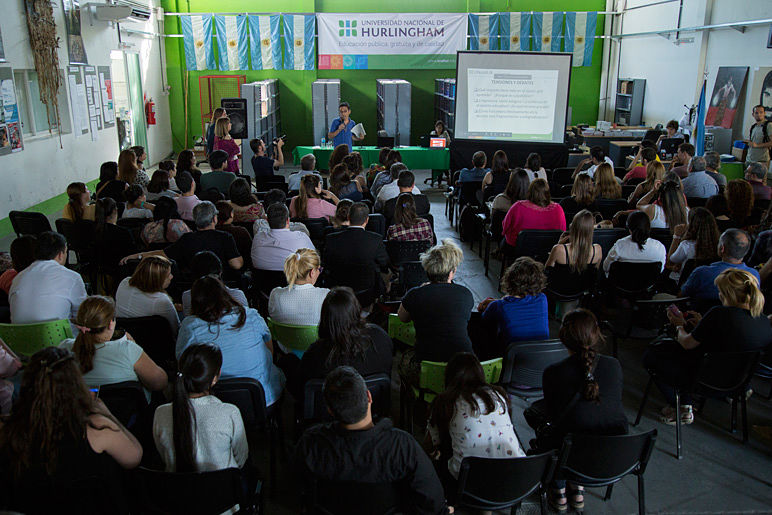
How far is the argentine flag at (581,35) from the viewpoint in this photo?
13.1 m

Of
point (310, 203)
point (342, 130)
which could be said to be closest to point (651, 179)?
point (310, 203)

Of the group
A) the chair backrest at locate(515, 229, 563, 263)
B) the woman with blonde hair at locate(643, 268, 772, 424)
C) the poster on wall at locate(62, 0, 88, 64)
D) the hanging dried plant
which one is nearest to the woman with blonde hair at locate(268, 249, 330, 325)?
the woman with blonde hair at locate(643, 268, 772, 424)

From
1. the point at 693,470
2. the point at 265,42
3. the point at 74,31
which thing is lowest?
the point at 693,470

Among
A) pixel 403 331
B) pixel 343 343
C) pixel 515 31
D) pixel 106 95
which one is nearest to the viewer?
pixel 343 343

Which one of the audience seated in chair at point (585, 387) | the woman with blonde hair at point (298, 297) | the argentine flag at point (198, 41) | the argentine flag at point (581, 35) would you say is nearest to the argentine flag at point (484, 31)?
the argentine flag at point (581, 35)

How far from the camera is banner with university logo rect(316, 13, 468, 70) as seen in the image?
1292 cm

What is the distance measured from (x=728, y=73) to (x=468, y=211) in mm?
5759

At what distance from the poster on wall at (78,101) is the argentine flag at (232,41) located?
4.02 m

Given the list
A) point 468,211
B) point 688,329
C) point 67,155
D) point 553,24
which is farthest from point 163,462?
point 553,24

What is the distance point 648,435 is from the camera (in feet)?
8.25

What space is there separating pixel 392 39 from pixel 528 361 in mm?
11295

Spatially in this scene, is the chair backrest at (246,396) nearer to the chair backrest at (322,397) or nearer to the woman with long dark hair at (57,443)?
the chair backrest at (322,397)

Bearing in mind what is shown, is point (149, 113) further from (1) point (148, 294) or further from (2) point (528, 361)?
(2) point (528, 361)

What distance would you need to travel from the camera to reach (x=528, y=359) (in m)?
3.09
